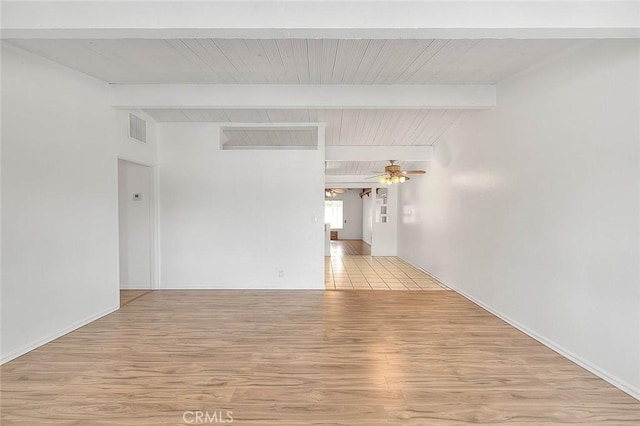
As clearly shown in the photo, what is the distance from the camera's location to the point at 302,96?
363 centimetres

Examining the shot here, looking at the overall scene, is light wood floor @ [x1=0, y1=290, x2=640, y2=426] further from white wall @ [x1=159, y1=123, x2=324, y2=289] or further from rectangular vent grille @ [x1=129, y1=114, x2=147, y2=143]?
rectangular vent grille @ [x1=129, y1=114, x2=147, y2=143]

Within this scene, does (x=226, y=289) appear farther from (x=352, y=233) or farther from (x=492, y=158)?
(x=352, y=233)

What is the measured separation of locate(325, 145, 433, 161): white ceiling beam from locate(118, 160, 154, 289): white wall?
3301 millimetres

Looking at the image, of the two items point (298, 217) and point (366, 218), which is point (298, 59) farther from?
point (366, 218)

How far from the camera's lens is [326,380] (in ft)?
7.52

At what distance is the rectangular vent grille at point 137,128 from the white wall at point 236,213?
0.38m

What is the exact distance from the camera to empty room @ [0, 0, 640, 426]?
2.03 meters

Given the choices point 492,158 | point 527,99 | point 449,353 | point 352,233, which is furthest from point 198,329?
point 352,233

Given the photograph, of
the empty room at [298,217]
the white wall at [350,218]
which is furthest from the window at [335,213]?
the empty room at [298,217]

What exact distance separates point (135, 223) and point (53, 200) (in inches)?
74.6

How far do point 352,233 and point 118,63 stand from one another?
12342 mm

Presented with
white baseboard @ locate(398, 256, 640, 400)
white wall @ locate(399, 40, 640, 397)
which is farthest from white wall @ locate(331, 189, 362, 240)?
white baseboard @ locate(398, 256, 640, 400)
